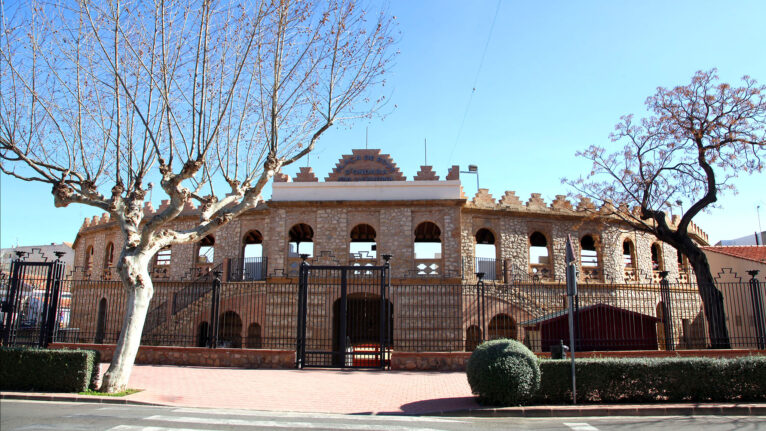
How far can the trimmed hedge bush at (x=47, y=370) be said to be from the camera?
1020 cm

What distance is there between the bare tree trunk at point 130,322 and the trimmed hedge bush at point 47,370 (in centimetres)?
42

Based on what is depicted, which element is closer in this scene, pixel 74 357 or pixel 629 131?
pixel 74 357

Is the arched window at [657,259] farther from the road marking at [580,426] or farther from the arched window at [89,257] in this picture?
the arched window at [89,257]

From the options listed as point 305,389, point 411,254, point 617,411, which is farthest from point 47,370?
point 411,254

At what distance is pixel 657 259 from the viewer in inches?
1113

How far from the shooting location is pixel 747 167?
688 inches

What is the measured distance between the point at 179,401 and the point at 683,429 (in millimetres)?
8643

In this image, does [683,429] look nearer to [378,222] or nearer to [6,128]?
[6,128]

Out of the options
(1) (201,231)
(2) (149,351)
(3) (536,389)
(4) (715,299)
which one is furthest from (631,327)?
(2) (149,351)

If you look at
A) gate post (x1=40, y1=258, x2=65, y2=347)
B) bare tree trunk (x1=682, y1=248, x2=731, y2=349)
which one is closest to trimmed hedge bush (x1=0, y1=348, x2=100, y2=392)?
gate post (x1=40, y1=258, x2=65, y2=347)

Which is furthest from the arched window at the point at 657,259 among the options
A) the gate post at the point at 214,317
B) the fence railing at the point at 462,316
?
the gate post at the point at 214,317

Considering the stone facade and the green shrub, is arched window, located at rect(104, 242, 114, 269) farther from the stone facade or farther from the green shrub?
the green shrub

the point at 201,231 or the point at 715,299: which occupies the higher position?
the point at 201,231

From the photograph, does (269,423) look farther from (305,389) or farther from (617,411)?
(617,411)
